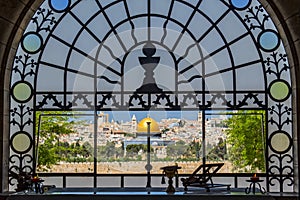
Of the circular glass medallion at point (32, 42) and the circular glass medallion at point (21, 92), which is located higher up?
the circular glass medallion at point (32, 42)

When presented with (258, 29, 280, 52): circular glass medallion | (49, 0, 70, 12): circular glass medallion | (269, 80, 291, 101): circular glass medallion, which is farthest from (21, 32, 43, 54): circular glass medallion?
(269, 80, 291, 101): circular glass medallion

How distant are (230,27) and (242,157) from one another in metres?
1.97

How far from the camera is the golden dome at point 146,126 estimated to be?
8.26 m

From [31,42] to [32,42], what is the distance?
2 cm

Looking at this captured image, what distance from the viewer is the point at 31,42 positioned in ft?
27.8

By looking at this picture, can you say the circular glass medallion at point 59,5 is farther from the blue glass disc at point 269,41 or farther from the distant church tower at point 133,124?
the blue glass disc at point 269,41

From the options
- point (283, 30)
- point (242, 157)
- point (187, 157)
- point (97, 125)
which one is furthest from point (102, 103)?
point (283, 30)

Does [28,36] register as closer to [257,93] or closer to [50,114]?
[50,114]

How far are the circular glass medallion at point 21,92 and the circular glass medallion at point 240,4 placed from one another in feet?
11.0

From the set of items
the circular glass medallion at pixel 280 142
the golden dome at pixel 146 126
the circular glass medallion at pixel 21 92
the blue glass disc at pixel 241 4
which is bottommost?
the circular glass medallion at pixel 280 142

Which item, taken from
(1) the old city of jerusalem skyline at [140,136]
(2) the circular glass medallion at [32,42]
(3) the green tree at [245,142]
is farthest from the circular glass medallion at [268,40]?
(2) the circular glass medallion at [32,42]

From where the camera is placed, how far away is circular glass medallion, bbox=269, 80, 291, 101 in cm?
820

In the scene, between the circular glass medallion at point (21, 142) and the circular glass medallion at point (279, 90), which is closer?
the circular glass medallion at point (279, 90)

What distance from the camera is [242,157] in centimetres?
823
